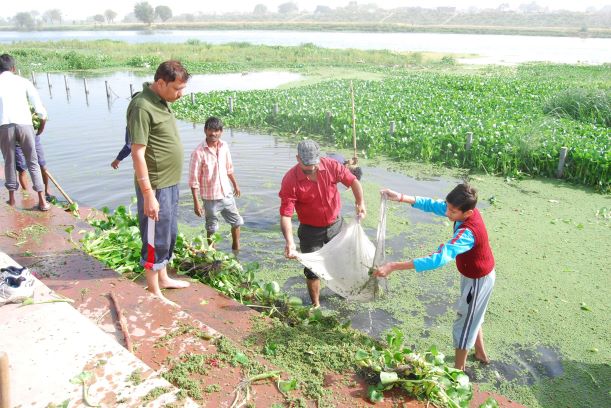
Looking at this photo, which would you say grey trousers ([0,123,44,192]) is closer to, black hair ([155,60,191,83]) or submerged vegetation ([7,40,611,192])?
Answer: black hair ([155,60,191,83])

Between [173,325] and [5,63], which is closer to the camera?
[173,325]

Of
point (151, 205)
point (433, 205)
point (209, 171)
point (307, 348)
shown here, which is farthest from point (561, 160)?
point (151, 205)

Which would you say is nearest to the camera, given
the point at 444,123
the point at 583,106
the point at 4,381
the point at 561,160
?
the point at 4,381

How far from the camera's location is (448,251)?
10.5 feet

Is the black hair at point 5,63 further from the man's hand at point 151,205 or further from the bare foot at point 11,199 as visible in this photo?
the man's hand at point 151,205

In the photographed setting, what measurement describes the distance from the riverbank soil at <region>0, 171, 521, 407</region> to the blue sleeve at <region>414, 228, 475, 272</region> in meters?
0.84

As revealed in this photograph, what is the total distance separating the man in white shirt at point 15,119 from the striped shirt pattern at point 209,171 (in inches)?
70.8

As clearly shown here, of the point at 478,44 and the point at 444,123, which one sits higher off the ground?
the point at 478,44

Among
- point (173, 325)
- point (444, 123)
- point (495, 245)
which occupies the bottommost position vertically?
point (495, 245)

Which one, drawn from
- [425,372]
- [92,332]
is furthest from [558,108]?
[92,332]

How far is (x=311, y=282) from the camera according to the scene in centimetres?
458

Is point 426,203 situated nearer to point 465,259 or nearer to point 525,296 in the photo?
point 465,259

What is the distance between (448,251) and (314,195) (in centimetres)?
135

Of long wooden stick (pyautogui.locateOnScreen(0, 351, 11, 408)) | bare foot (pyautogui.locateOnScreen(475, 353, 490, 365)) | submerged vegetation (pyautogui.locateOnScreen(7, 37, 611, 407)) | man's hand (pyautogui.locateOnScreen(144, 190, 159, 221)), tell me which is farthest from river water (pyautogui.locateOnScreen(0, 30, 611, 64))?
long wooden stick (pyautogui.locateOnScreen(0, 351, 11, 408))
